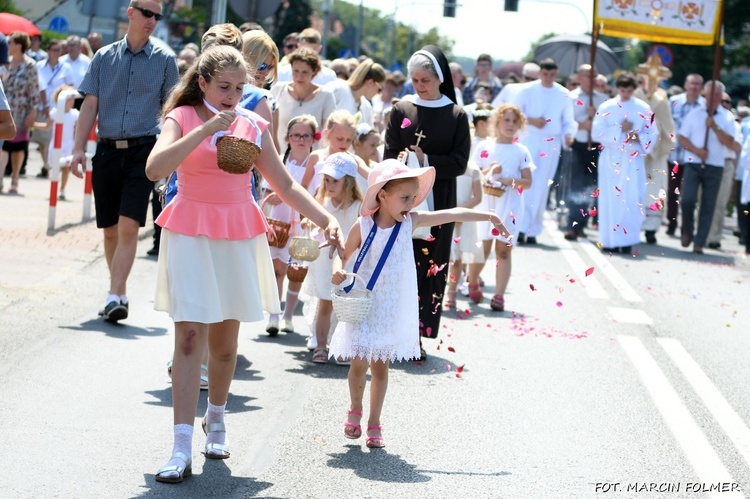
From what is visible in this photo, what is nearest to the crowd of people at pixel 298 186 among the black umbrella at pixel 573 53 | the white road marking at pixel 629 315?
the white road marking at pixel 629 315

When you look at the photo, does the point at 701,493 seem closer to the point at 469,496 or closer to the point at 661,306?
the point at 469,496

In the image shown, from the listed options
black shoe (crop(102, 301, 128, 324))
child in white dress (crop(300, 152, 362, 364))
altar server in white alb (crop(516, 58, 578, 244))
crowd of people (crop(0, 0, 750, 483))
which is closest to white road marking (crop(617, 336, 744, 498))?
crowd of people (crop(0, 0, 750, 483))

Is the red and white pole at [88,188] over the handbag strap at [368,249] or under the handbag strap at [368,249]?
under

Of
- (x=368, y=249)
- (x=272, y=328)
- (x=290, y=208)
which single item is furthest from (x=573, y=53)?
(x=368, y=249)

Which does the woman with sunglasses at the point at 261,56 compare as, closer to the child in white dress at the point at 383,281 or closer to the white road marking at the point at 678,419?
the child in white dress at the point at 383,281

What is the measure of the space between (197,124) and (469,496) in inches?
80.8

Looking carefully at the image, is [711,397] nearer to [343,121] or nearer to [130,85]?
[343,121]

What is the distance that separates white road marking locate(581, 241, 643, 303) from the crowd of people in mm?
501

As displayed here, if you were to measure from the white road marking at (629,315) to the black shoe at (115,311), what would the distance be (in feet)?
14.8

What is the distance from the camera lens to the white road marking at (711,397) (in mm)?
7565

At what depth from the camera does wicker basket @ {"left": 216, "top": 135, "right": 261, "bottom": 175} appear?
5930 millimetres

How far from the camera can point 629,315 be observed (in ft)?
40.9

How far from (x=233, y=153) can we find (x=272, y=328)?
421 cm

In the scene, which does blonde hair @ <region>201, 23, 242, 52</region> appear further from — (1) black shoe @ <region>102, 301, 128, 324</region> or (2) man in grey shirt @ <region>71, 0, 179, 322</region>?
(1) black shoe @ <region>102, 301, 128, 324</region>
